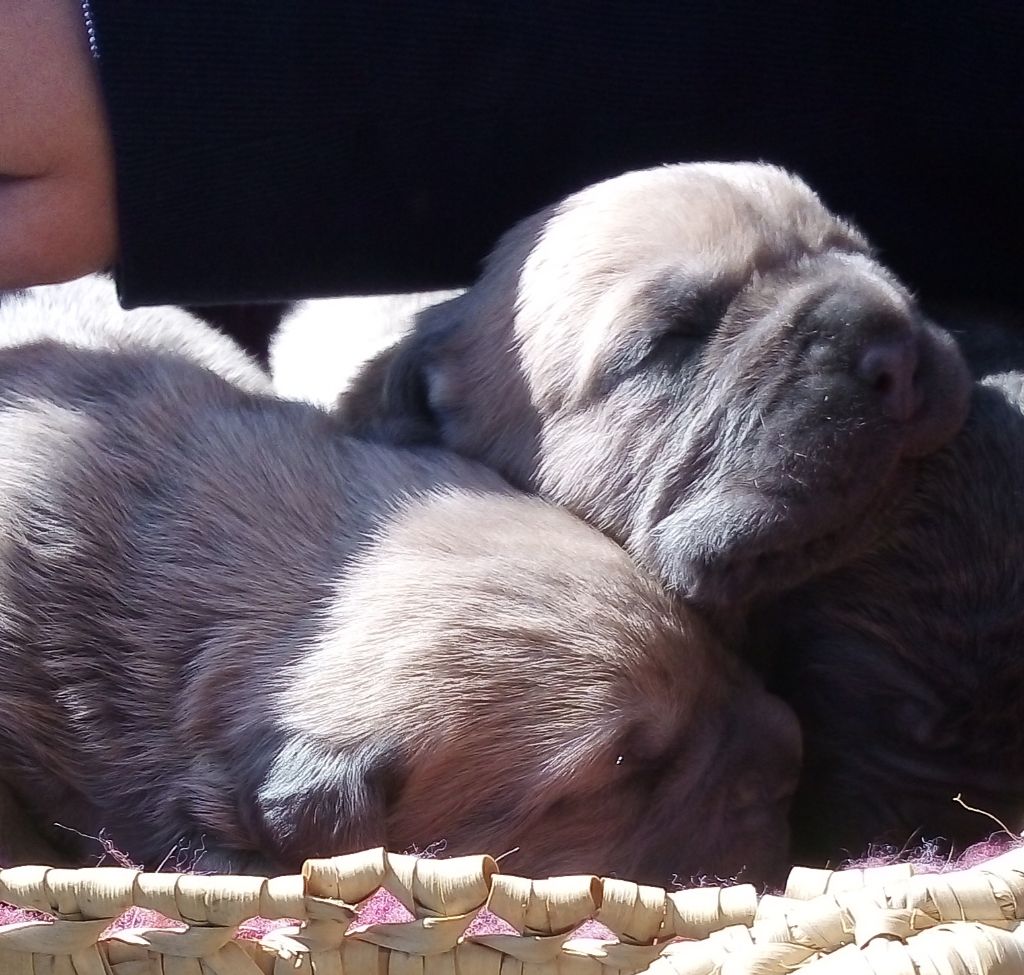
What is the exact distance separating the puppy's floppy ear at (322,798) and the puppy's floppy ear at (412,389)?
2.23ft

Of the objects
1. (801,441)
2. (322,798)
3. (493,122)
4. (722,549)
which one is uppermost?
(493,122)

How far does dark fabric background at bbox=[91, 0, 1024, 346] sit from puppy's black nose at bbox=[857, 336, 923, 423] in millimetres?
741

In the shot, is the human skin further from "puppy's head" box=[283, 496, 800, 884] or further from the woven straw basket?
the woven straw basket

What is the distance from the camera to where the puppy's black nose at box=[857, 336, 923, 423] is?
183 centimetres

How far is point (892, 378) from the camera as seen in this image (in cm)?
183

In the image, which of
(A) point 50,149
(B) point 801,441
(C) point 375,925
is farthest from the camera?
(A) point 50,149

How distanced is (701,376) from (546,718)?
54 centimetres

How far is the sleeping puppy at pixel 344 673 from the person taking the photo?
1.75 metres

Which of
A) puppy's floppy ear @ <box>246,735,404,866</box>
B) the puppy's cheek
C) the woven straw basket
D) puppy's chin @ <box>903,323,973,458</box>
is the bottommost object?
puppy's floppy ear @ <box>246,735,404,866</box>

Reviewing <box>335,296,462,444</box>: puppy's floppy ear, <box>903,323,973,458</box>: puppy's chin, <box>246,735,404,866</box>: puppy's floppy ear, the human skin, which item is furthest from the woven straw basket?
the human skin

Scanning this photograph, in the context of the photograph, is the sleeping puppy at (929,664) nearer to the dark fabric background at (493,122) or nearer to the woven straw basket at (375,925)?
the woven straw basket at (375,925)

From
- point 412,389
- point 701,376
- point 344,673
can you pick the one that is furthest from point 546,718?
point 412,389

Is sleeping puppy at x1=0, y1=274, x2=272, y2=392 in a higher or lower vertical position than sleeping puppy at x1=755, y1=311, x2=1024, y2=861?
higher

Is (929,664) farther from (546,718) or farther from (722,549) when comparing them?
(546,718)
